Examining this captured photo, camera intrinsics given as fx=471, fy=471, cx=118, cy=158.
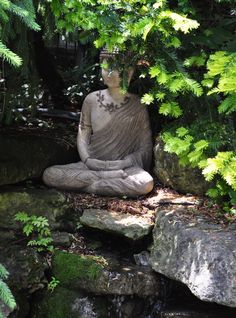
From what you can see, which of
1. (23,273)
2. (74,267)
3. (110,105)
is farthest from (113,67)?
(23,273)

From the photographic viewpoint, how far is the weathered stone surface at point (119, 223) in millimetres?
4068

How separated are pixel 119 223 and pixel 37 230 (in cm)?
73

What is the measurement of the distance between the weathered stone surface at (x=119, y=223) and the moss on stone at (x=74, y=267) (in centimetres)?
31

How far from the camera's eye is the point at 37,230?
417 cm

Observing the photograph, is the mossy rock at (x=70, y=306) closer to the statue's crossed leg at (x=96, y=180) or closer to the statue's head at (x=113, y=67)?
the statue's crossed leg at (x=96, y=180)

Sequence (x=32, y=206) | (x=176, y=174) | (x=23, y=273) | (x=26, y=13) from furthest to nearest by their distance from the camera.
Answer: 1. (x=176, y=174)
2. (x=32, y=206)
3. (x=23, y=273)
4. (x=26, y=13)

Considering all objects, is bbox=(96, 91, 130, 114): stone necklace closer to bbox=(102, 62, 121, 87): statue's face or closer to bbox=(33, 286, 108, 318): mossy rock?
bbox=(102, 62, 121, 87): statue's face

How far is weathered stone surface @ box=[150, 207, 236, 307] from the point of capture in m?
3.29

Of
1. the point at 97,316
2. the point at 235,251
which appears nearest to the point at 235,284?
the point at 235,251

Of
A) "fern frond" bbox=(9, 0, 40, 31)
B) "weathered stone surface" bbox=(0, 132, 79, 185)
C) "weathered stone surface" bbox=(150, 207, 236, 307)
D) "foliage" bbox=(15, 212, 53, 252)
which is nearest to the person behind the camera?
"fern frond" bbox=(9, 0, 40, 31)

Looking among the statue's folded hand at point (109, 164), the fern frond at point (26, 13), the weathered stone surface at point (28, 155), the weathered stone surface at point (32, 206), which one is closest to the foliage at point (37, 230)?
the weathered stone surface at point (32, 206)

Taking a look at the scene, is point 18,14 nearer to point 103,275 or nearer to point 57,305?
point 103,275

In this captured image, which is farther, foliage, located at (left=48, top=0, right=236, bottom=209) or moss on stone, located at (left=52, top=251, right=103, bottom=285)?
moss on stone, located at (left=52, top=251, right=103, bottom=285)

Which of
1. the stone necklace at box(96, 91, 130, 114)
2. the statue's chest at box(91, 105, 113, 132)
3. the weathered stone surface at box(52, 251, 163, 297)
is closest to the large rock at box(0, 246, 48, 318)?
the weathered stone surface at box(52, 251, 163, 297)
